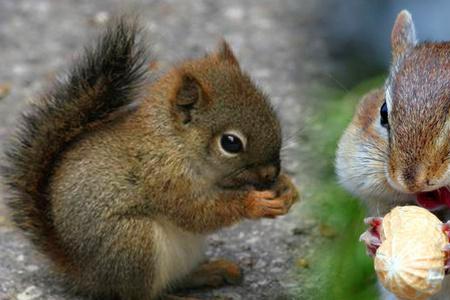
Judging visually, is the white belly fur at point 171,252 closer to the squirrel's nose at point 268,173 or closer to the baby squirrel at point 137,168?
the baby squirrel at point 137,168

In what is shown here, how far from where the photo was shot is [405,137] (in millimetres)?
2012

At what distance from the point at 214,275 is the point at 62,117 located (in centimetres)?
61

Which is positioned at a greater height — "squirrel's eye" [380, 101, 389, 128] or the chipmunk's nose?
"squirrel's eye" [380, 101, 389, 128]

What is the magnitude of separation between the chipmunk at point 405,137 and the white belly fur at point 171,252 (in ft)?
1.54

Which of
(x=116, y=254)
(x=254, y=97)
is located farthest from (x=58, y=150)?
(x=254, y=97)

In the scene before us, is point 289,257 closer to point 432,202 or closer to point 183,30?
point 432,202

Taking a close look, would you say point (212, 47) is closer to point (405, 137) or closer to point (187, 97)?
point (187, 97)

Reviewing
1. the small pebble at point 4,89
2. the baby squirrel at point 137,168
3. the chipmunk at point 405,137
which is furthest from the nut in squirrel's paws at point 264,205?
the small pebble at point 4,89

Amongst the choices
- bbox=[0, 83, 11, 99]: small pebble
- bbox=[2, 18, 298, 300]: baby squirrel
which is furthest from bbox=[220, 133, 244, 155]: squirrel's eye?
bbox=[0, 83, 11, 99]: small pebble

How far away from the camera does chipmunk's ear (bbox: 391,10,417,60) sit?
2424mm

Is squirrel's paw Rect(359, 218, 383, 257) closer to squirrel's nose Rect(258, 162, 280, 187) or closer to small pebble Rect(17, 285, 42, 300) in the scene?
squirrel's nose Rect(258, 162, 280, 187)

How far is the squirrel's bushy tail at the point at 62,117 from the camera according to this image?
261cm

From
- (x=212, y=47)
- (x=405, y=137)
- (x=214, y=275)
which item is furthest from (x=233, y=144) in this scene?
(x=212, y=47)

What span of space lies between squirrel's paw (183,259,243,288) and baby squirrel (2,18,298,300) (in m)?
0.12
